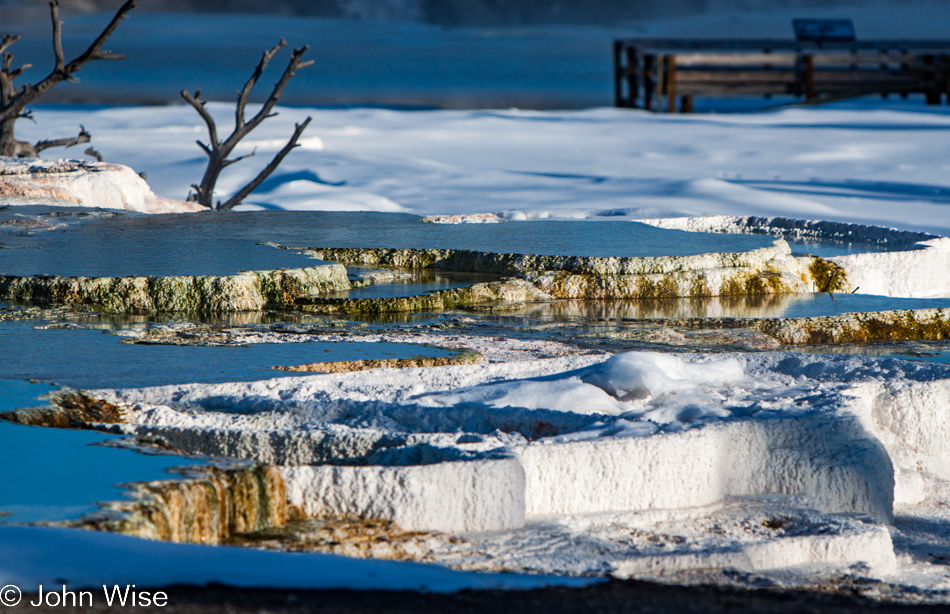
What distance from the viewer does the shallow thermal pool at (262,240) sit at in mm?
4703

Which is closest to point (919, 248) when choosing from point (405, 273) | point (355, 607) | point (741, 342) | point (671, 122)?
point (741, 342)

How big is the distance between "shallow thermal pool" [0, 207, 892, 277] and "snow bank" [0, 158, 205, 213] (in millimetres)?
477

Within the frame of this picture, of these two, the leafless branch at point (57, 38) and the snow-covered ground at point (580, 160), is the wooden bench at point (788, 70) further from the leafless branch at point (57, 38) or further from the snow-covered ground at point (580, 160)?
the leafless branch at point (57, 38)

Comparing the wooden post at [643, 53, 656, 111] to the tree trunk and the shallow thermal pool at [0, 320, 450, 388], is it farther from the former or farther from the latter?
the shallow thermal pool at [0, 320, 450, 388]

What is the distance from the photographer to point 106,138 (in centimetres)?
1731

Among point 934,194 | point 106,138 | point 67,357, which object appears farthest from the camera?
point 106,138

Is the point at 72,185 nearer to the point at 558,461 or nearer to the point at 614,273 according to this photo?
the point at 614,273

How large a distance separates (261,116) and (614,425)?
7829mm

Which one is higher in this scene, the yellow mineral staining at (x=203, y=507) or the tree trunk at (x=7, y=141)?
the tree trunk at (x=7, y=141)

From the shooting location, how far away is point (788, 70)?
21219 millimetres

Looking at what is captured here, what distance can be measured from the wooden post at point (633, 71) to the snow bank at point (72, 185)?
596 inches

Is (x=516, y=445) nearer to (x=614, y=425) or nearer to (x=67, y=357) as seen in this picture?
(x=614, y=425)

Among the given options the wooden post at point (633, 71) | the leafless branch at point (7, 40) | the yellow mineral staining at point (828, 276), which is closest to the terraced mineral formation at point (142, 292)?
the yellow mineral staining at point (828, 276)

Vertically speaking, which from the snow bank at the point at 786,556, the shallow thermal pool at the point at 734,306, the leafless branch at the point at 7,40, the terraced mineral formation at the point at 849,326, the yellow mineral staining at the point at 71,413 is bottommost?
the snow bank at the point at 786,556
